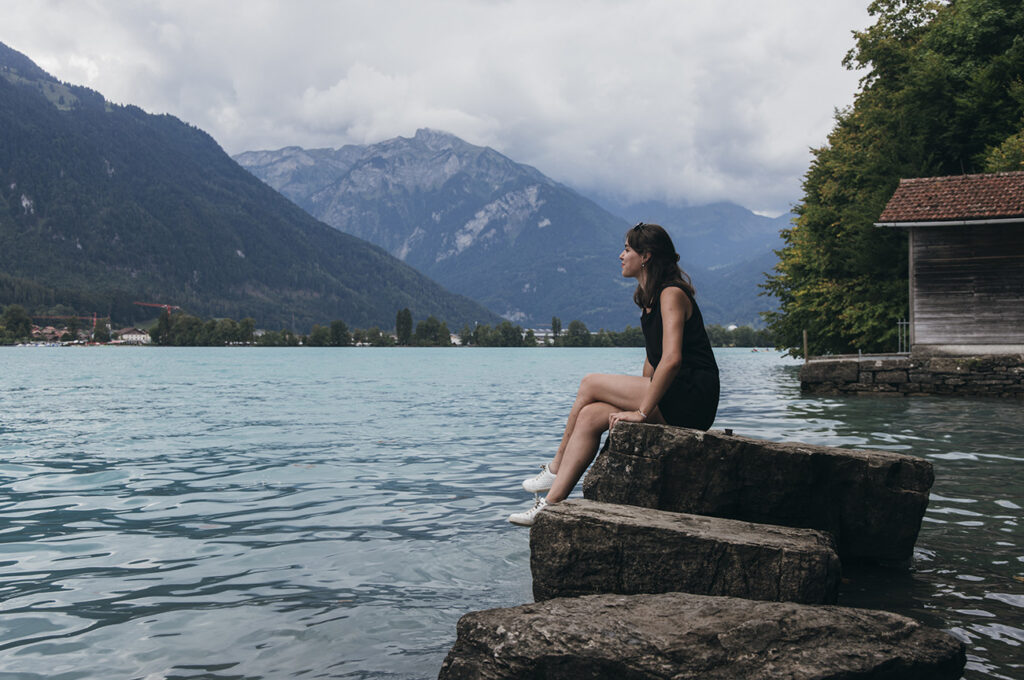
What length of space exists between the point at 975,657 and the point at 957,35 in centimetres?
3115

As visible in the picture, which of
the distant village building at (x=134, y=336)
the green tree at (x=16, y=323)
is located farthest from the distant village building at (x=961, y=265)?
the distant village building at (x=134, y=336)

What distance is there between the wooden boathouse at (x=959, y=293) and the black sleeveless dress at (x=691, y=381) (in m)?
20.5

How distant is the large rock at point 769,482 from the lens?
17.7 ft

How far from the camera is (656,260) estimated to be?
19.5 feet

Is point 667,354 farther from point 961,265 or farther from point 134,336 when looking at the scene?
point 134,336

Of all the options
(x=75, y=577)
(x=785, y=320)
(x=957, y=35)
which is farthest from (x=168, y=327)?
→ (x=75, y=577)

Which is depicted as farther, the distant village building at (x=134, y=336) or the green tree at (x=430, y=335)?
the distant village building at (x=134, y=336)

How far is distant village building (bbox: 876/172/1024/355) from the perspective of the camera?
23.5 metres

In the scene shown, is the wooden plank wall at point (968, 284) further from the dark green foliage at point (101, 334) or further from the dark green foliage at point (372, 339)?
the dark green foliage at point (101, 334)

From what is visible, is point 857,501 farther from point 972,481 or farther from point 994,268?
point 994,268

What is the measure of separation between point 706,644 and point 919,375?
79.5ft

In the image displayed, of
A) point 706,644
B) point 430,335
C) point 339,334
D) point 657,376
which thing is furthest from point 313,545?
point 339,334

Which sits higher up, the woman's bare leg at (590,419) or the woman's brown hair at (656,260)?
the woman's brown hair at (656,260)

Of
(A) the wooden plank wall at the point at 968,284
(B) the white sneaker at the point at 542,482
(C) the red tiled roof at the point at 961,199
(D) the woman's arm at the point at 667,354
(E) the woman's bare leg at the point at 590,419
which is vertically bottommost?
(B) the white sneaker at the point at 542,482
